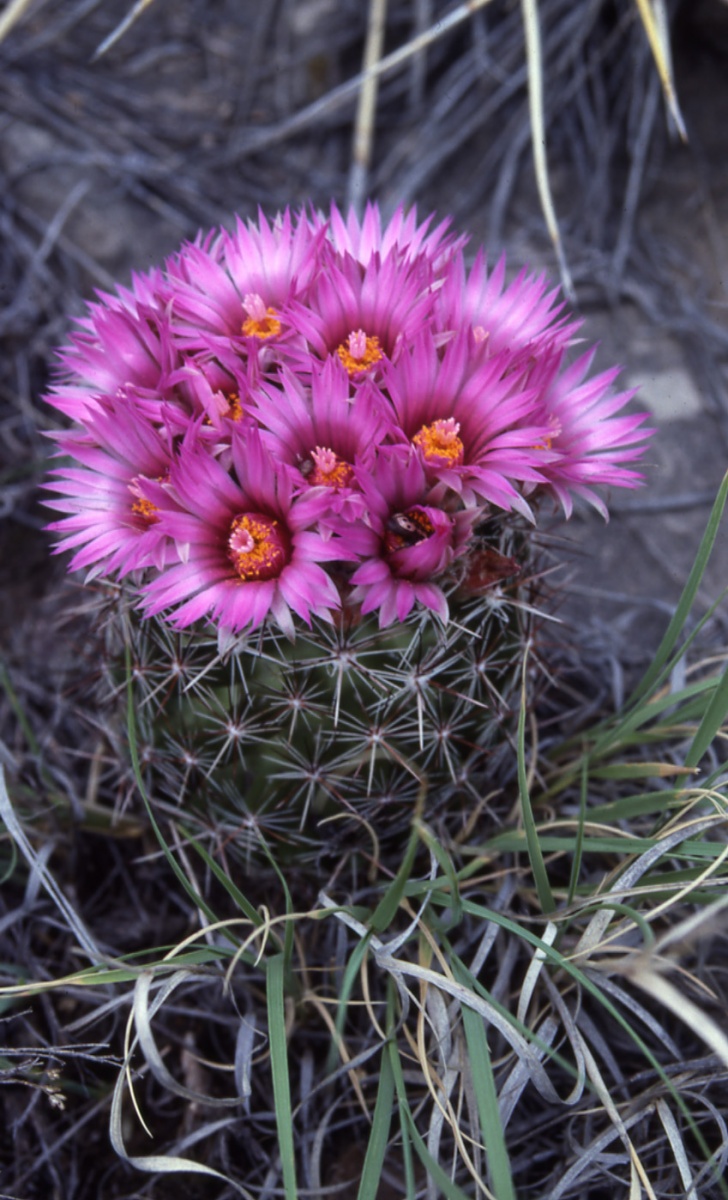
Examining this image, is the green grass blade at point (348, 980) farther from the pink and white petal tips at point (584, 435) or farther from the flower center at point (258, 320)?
the flower center at point (258, 320)

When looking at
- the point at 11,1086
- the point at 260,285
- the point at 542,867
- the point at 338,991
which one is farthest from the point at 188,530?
the point at 11,1086

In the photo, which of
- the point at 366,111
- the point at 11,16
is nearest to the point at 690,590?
the point at 366,111

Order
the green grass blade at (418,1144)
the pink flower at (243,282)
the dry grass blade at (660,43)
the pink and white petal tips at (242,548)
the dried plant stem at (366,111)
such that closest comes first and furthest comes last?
the green grass blade at (418,1144) → the pink and white petal tips at (242,548) → the pink flower at (243,282) → the dry grass blade at (660,43) → the dried plant stem at (366,111)

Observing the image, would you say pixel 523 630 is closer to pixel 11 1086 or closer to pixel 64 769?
pixel 64 769

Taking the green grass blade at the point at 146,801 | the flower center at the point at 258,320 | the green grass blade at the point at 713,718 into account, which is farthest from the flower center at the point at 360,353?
the green grass blade at the point at 713,718

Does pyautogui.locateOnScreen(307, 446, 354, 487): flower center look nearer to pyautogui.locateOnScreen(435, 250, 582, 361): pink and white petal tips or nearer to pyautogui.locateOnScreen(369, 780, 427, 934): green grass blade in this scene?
pyautogui.locateOnScreen(435, 250, 582, 361): pink and white petal tips

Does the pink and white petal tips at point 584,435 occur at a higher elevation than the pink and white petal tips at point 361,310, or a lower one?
lower

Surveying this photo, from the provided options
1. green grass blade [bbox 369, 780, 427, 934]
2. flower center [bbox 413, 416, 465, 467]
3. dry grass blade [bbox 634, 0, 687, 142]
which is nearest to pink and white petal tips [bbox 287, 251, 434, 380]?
flower center [bbox 413, 416, 465, 467]
